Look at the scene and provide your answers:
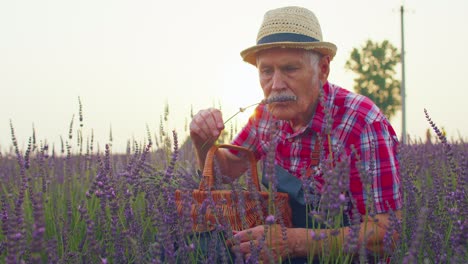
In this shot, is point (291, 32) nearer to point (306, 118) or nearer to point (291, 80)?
point (291, 80)

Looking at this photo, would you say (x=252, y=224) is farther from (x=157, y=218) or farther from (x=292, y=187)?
(x=157, y=218)

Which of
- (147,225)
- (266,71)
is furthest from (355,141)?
(147,225)

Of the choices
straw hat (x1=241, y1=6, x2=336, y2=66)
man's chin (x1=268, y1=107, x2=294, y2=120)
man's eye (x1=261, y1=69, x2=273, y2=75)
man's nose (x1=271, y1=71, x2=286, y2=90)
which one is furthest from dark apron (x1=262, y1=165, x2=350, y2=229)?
straw hat (x1=241, y1=6, x2=336, y2=66)

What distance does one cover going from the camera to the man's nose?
2.81 metres

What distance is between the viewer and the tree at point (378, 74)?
106 feet

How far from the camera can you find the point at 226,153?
3.51 m

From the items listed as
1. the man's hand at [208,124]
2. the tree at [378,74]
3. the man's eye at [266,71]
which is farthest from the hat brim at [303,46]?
the tree at [378,74]

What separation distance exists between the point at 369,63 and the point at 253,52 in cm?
3183

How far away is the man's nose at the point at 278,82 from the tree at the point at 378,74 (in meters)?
30.2

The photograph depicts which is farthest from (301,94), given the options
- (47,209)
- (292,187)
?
(47,209)

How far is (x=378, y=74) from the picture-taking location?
108 feet

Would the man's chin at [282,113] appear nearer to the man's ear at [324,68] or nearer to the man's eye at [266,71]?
the man's eye at [266,71]

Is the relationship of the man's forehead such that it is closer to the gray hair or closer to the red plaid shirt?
the gray hair

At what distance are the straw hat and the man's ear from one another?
35mm
